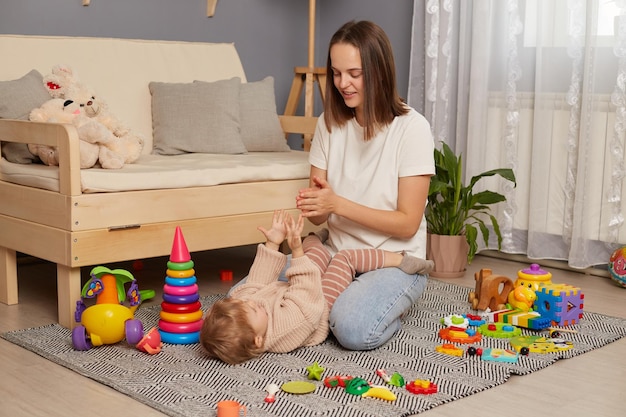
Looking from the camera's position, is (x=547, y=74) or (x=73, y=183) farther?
(x=547, y=74)

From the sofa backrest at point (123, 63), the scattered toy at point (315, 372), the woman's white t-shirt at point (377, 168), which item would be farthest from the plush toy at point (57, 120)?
the scattered toy at point (315, 372)

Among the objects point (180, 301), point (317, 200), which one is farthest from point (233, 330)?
point (317, 200)

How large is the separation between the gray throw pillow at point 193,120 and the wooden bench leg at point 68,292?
812 mm

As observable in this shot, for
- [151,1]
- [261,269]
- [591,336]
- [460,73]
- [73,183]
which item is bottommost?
[591,336]

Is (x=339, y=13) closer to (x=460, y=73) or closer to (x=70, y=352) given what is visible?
(x=460, y=73)

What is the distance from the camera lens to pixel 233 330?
1.89 metres

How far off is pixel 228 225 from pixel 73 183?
0.54 meters

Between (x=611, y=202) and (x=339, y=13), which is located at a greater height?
(x=339, y=13)

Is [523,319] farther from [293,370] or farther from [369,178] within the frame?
[293,370]

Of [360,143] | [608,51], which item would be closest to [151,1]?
[360,143]

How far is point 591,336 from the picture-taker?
2.25 metres

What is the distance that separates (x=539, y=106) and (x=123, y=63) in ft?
5.09

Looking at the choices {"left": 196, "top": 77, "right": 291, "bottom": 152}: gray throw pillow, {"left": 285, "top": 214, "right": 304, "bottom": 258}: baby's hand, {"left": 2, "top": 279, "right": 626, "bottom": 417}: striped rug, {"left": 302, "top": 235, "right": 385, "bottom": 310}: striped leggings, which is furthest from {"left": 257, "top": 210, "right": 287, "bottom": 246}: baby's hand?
{"left": 196, "top": 77, "right": 291, "bottom": 152}: gray throw pillow

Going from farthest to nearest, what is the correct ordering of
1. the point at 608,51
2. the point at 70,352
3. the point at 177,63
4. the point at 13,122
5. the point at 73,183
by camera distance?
1. the point at 177,63
2. the point at 608,51
3. the point at 13,122
4. the point at 73,183
5. the point at 70,352
